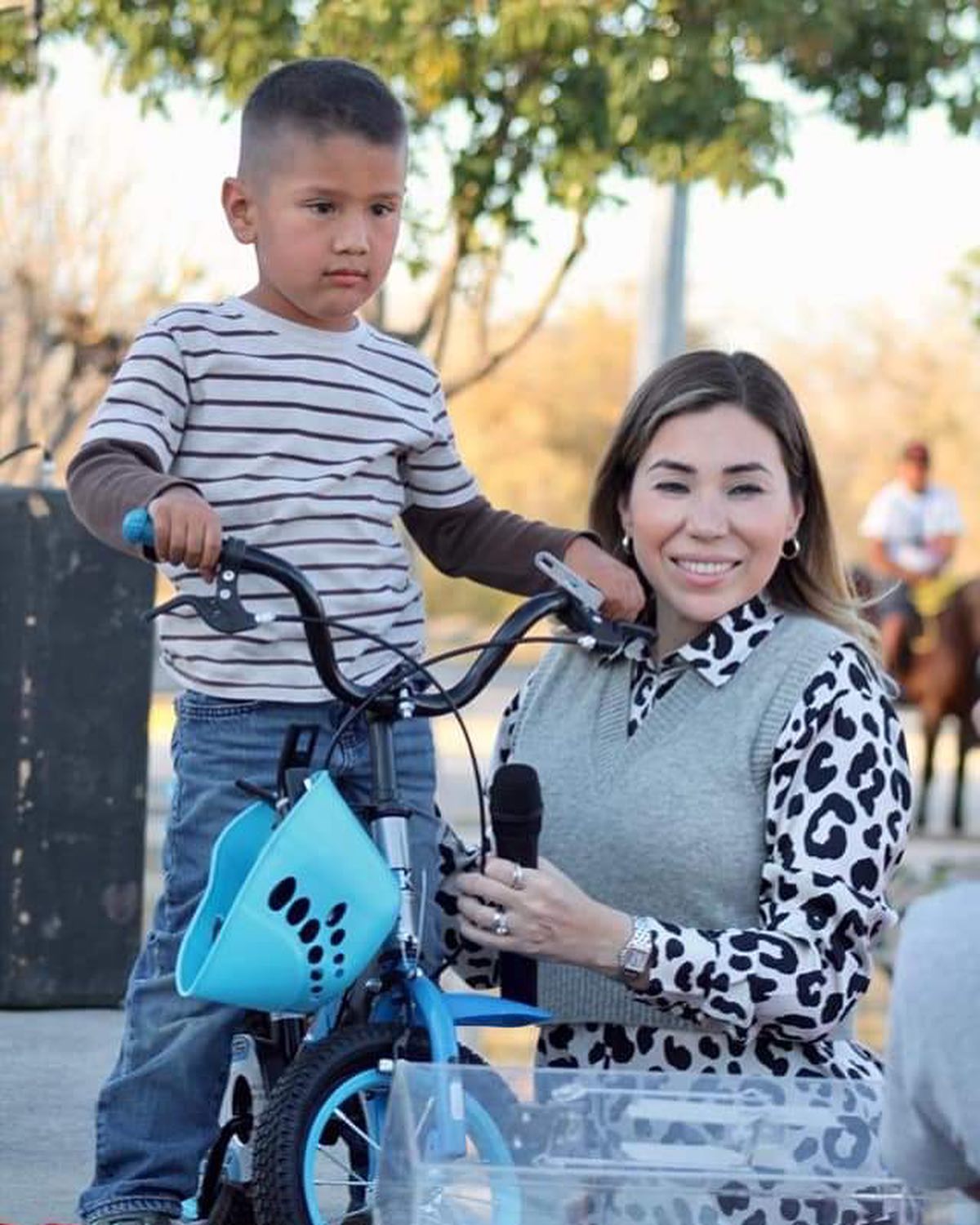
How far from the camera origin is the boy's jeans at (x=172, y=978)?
12.2 feet

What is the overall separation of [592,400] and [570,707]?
45409 mm

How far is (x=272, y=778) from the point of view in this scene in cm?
376

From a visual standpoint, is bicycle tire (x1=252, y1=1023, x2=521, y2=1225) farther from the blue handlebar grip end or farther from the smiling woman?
the blue handlebar grip end

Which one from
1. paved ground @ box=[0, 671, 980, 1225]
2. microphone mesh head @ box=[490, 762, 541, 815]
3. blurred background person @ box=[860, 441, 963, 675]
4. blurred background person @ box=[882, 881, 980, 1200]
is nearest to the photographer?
blurred background person @ box=[882, 881, 980, 1200]

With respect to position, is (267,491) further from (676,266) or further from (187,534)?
(676,266)

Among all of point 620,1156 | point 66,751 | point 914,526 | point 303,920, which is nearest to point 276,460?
point 303,920

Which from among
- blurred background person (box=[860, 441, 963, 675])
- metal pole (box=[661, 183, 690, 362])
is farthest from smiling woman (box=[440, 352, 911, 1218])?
blurred background person (box=[860, 441, 963, 675])

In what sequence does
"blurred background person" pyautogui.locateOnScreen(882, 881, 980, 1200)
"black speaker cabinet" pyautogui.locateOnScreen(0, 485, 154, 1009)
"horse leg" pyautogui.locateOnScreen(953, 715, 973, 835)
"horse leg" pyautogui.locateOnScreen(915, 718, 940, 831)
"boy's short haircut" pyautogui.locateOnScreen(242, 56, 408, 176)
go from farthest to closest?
"horse leg" pyautogui.locateOnScreen(915, 718, 940, 831) < "horse leg" pyautogui.locateOnScreen(953, 715, 973, 835) < "black speaker cabinet" pyautogui.locateOnScreen(0, 485, 154, 1009) < "boy's short haircut" pyautogui.locateOnScreen(242, 56, 408, 176) < "blurred background person" pyautogui.locateOnScreen(882, 881, 980, 1200)

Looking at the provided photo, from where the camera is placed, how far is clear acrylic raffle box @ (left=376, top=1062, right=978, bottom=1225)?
3156 millimetres

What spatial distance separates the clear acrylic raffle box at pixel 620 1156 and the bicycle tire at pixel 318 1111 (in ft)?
0.17

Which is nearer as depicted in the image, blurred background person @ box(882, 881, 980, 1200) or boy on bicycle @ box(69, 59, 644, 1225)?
blurred background person @ box(882, 881, 980, 1200)

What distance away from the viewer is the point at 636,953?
3.46m

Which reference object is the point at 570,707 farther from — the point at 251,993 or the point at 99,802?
the point at 99,802

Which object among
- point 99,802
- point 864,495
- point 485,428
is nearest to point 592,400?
point 485,428
